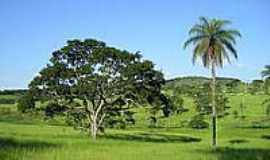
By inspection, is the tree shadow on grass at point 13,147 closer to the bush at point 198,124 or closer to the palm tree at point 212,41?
the palm tree at point 212,41

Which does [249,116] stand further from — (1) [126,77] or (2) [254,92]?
(1) [126,77]

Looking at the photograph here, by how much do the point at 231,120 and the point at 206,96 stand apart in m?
13.7

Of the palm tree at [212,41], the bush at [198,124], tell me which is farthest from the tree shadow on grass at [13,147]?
the bush at [198,124]

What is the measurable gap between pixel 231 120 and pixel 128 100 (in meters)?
69.4

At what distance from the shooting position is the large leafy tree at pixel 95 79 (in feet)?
196

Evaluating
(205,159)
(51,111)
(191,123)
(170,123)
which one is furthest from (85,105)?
(170,123)

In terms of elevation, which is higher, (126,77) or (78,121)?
(126,77)

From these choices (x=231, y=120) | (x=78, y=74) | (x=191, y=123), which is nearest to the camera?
(x=78, y=74)

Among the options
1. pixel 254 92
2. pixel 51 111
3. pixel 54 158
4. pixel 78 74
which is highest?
pixel 254 92

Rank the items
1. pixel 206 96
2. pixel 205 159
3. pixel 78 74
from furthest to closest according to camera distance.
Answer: pixel 206 96 < pixel 78 74 < pixel 205 159

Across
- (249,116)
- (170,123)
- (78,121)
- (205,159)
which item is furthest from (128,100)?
(249,116)

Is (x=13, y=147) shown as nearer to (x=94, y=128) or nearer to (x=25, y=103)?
(x=25, y=103)

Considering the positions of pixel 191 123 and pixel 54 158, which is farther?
pixel 191 123

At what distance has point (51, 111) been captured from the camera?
62250 mm
